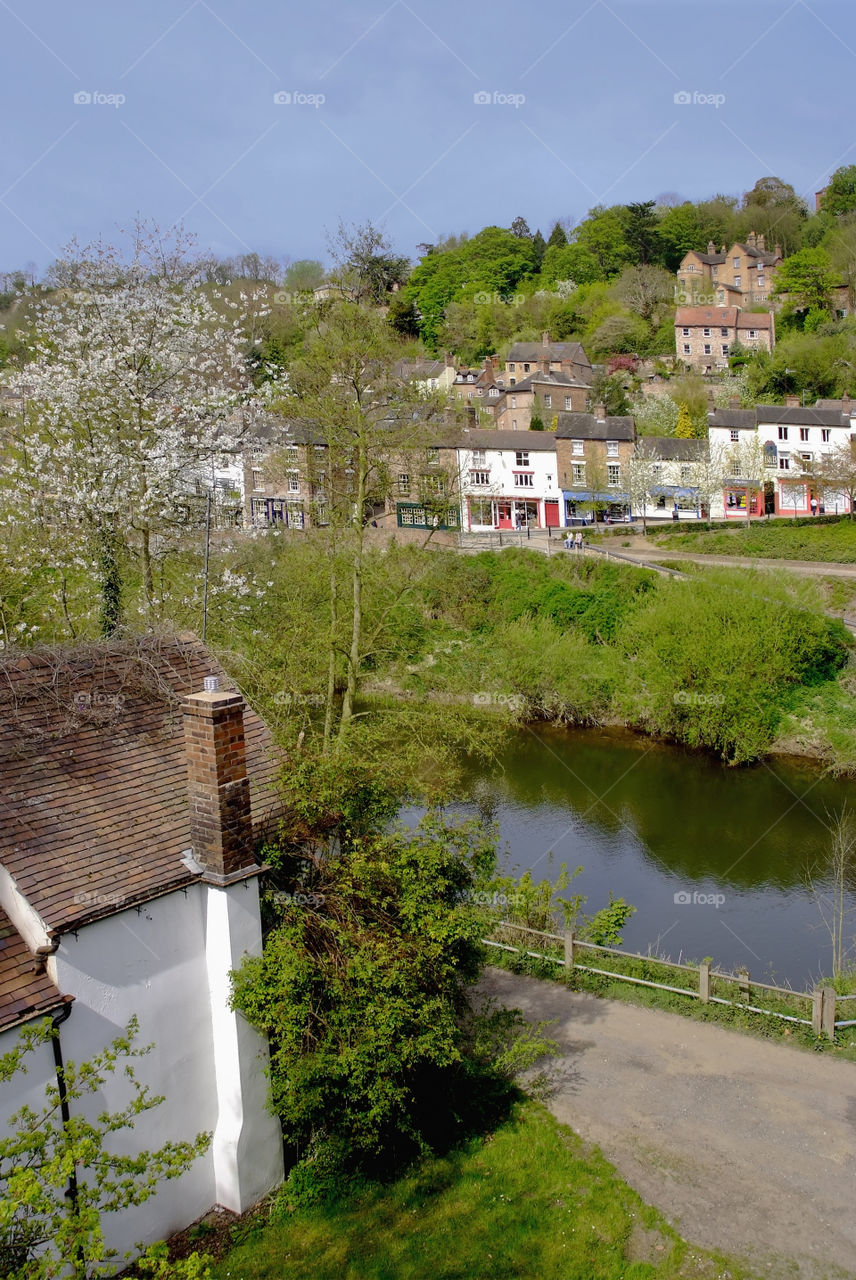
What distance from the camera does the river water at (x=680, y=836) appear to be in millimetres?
17891

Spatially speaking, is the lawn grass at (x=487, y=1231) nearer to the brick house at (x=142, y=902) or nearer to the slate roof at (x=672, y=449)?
the brick house at (x=142, y=902)

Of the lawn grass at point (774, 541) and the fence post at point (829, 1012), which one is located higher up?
the lawn grass at point (774, 541)

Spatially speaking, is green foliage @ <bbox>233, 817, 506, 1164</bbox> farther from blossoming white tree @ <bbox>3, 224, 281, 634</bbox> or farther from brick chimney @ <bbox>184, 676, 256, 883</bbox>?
blossoming white tree @ <bbox>3, 224, 281, 634</bbox>

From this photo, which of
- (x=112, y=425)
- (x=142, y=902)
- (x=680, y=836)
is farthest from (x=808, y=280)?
(x=142, y=902)

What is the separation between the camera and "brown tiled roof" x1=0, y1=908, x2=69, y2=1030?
7.06m

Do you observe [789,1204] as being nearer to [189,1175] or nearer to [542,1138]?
[542,1138]

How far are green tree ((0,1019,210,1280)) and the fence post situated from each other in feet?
27.2

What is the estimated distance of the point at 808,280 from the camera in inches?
2906

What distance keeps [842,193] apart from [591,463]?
57849 mm

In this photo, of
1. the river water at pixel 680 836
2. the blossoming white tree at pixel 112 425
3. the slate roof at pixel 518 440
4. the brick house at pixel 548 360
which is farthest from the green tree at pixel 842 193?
the blossoming white tree at pixel 112 425

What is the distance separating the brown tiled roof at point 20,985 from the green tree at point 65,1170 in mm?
182

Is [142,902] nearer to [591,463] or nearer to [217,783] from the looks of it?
[217,783]

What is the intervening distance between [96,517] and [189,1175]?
12411mm

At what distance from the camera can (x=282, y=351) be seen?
53062mm
